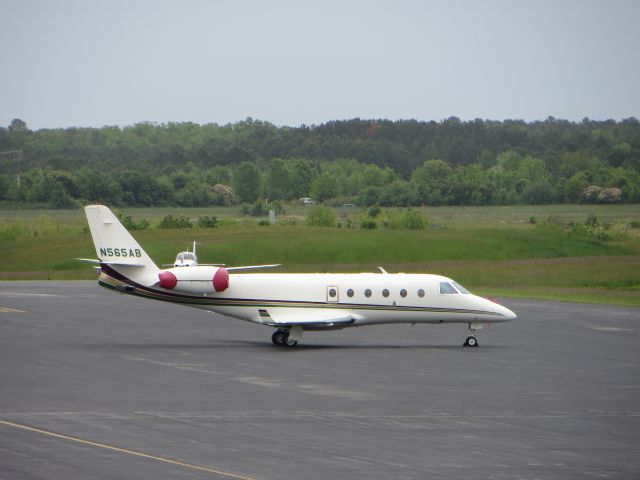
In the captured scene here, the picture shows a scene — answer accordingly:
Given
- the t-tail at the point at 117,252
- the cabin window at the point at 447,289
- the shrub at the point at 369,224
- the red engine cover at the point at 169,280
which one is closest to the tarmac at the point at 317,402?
the cabin window at the point at 447,289

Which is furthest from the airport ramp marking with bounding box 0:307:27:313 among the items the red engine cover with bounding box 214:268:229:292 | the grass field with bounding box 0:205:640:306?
the grass field with bounding box 0:205:640:306

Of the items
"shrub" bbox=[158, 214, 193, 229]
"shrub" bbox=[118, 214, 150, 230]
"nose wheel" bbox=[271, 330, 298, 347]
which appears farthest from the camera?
"shrub" bbox=[158, 214, 193, 229]

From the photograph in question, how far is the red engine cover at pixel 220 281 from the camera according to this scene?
3931cm

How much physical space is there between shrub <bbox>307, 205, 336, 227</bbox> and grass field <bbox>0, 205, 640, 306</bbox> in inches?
94.0

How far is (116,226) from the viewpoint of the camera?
40.1 meters

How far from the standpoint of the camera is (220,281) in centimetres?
3934

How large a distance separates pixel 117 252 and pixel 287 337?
6335 mm

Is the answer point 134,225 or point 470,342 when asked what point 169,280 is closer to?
point 470,342

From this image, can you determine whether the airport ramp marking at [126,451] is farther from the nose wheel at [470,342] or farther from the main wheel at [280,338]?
the nose wheel at [470,342]

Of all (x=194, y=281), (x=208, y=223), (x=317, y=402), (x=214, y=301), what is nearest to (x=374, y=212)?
(x=208, y=223)

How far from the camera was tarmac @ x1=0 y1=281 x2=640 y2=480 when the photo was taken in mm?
21859

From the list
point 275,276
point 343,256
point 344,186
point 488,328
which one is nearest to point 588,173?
point 344,186

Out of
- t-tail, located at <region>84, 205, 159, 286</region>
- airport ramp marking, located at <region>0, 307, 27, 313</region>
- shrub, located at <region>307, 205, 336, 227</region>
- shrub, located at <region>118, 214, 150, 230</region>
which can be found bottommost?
airport ramp marking, located at <region>0, 307, 27, 313</region>

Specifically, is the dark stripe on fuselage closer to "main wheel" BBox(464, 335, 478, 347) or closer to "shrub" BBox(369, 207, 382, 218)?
"main wheel" BBox(464, 335, 478, 347)
